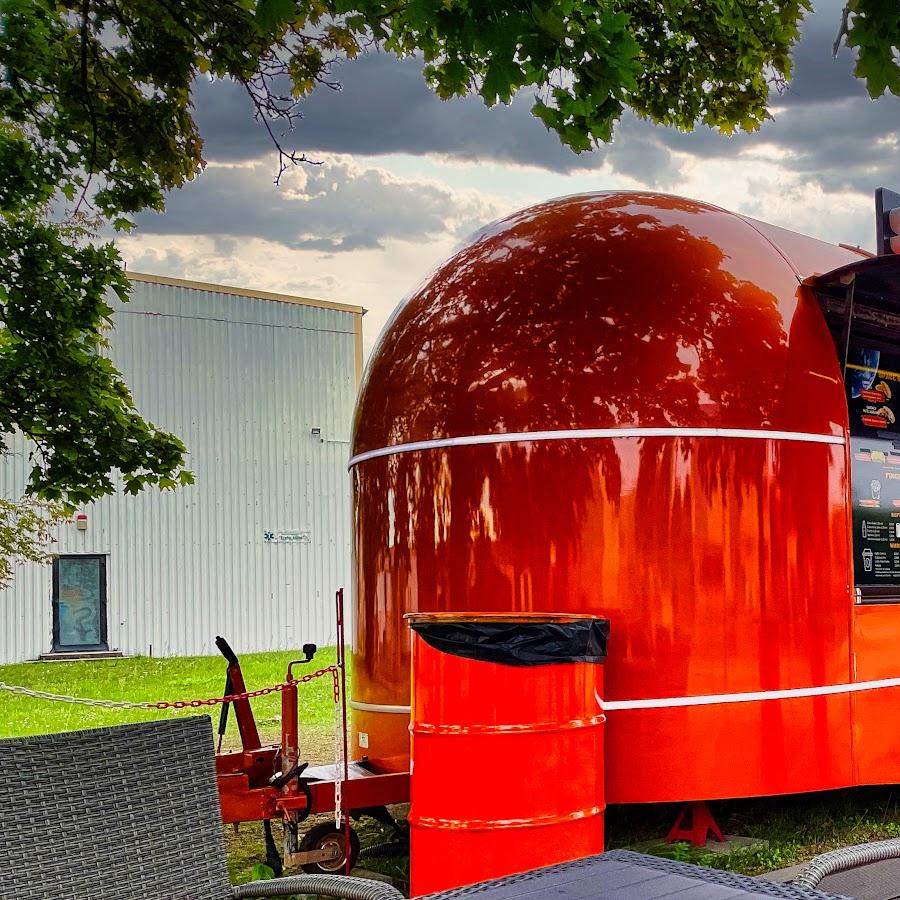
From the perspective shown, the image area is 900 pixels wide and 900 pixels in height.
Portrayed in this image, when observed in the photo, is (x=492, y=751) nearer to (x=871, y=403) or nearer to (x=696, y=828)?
(x=696, y=828)

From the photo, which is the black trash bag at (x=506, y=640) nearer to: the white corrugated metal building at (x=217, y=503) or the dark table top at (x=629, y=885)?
the dark table top at (x=629, y=885)

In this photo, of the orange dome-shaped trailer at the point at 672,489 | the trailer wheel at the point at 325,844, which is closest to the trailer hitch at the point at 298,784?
the trailer wheel at the point at 325,844

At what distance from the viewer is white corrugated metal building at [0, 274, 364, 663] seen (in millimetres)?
22547

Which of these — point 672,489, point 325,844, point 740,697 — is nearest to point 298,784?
point 325,844

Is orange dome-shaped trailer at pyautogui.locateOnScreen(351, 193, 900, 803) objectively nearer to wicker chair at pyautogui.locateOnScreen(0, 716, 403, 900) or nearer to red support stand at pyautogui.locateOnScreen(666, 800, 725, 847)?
red support stand at pyautogui.locateOnScreen(666, 800, 725, 847)

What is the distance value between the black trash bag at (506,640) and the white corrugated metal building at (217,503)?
16525 mm

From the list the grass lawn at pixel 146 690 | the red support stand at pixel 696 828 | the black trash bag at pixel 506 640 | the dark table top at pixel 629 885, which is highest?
the black trash bag at pixel 506 640

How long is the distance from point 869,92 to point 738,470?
270cm

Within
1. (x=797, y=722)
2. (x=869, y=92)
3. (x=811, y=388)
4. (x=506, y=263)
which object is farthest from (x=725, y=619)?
(x=869, y=92)

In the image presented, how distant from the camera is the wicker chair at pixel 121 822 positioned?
340 cm

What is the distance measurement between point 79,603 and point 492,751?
18237 mm

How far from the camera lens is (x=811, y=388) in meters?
7.14

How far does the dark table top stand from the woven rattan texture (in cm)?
98

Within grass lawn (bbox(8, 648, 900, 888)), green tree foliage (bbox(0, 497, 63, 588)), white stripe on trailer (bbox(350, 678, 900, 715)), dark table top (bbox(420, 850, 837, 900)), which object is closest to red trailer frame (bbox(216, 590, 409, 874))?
grass lawn (bbox(8, 648, 900, 888))
